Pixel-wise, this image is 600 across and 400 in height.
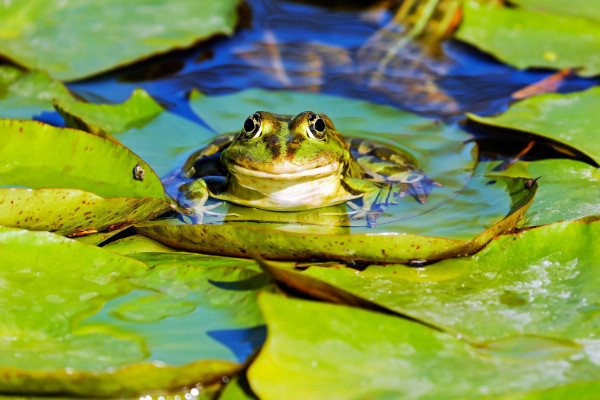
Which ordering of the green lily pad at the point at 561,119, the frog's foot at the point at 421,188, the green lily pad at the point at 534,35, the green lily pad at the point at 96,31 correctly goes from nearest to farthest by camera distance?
the frog's foot at the point at 421,188 → the green lily pad at the point at 561,119 → the green lily pad at the point at 96,31 → the green lily pad at the point at 534,35

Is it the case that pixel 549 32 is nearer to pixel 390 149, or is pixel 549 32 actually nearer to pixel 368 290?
pixel 390 149

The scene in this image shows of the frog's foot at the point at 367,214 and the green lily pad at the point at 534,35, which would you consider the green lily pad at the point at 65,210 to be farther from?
the green lily pad at the point at 534,35

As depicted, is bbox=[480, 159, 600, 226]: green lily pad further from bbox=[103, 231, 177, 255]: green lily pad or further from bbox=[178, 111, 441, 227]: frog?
bbox=[103, 231, 177, 255]: green lily pad

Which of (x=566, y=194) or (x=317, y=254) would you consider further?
(x=566, y=194)

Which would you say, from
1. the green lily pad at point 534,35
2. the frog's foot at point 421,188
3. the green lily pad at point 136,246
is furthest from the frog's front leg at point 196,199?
the green lily pad at point 534,35

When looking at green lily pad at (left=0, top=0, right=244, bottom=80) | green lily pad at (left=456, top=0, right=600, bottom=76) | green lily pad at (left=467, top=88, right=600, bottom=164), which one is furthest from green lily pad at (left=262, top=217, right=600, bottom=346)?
green lily pad at (left=0, top=0, right=244, bottom=80)

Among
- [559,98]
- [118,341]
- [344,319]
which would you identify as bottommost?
[118,341]

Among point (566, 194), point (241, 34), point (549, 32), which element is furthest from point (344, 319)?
point (241, 34)
